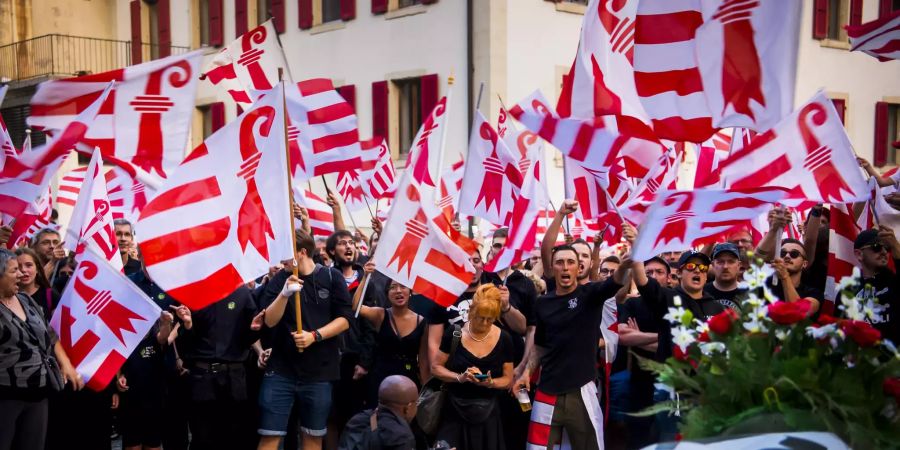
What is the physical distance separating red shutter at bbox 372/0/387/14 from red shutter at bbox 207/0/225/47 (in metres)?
5.43

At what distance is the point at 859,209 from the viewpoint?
28.1 ft

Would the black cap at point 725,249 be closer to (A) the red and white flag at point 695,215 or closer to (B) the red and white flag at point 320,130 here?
(A) the red and white flag at point 695,215

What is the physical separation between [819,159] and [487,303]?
8.09ft

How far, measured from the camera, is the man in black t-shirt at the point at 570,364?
26.4 ft

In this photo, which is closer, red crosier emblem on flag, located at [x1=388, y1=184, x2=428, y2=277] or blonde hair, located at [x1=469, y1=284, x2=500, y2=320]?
blonde hair, located at [x1=469, y1=284, x2=500, y2=320]

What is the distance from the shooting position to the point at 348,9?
26.0m

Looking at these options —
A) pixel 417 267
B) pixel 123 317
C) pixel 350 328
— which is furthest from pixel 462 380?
pixel 123 317

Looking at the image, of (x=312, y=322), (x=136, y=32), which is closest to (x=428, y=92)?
(x=136, y=32)

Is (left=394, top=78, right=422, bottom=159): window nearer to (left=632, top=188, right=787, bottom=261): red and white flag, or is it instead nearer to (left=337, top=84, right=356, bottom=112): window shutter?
(left=337, top=84, right=356, bottom=112): window shutter

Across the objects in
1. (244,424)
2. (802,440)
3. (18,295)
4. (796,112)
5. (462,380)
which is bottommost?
(244,424)

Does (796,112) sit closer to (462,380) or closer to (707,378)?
(462,380)

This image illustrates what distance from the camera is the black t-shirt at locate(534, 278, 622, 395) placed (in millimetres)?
8062

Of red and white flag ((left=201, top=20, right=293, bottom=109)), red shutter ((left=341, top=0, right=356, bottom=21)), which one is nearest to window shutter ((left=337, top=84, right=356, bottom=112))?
red shutter ((left=341, top=0, right=356, bottom=21))

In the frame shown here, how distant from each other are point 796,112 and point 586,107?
1479 millimetres
